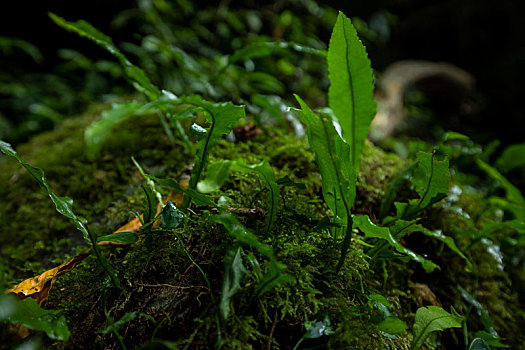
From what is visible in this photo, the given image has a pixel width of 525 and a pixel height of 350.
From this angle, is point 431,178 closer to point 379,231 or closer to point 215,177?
point 379,231

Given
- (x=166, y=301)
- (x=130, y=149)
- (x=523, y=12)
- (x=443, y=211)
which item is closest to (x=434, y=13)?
(x=523, y=12)

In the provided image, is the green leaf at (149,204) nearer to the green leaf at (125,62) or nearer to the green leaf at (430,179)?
the green leaf at (125,62)

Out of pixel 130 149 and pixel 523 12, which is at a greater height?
pixel 523 12

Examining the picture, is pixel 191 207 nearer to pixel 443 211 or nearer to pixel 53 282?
pixel 53 282

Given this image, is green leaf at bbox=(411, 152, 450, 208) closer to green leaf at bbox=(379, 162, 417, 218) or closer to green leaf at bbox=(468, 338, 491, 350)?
green leaf at bbox=(379, 162, 417, 218)

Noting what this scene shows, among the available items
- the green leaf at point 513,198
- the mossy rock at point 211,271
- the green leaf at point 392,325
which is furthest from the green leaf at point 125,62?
the green leaf at point 513,198

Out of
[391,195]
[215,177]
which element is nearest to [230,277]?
[215,177]
